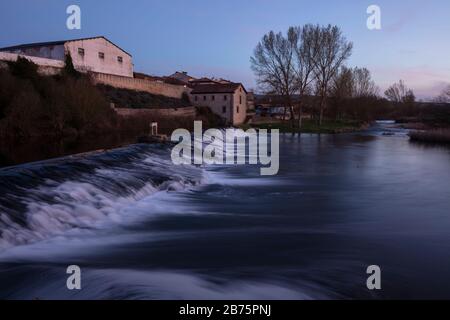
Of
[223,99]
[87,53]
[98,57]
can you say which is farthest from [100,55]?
[223,99]

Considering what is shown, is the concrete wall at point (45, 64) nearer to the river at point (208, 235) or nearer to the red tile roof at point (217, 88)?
the red tile roof at point (217, 88)

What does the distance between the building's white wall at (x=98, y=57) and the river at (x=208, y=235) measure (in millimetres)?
29495

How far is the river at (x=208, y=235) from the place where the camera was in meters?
5.00

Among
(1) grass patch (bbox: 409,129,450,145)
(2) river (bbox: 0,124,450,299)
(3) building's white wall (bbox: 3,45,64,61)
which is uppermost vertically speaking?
(3) building's white wall (bbox: 3,45,64,61)

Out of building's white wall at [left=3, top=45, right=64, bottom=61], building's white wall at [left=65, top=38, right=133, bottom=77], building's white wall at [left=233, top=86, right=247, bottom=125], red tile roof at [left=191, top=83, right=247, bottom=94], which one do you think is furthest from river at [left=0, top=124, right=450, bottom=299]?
red tile roof at [left=191, top=83, right=247, bottom=94]

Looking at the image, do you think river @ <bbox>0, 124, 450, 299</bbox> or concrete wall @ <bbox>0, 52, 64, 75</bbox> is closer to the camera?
river @ <bbox>0, 124, 450, 299</bbox>

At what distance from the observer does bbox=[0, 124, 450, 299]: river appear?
16.4ft

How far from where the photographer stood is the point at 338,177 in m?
14.4

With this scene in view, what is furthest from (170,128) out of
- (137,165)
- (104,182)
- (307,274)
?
(307,274)

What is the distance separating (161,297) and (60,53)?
3777 cm

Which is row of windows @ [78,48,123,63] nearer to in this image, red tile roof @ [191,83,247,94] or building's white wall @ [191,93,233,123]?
red tile roof @ [191,83,247,94]

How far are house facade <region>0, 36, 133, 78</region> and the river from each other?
2916 cm

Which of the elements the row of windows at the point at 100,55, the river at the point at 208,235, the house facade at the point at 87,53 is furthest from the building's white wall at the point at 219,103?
the river at the point at 208,235

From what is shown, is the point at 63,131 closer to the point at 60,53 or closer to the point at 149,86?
the point at 60,53
